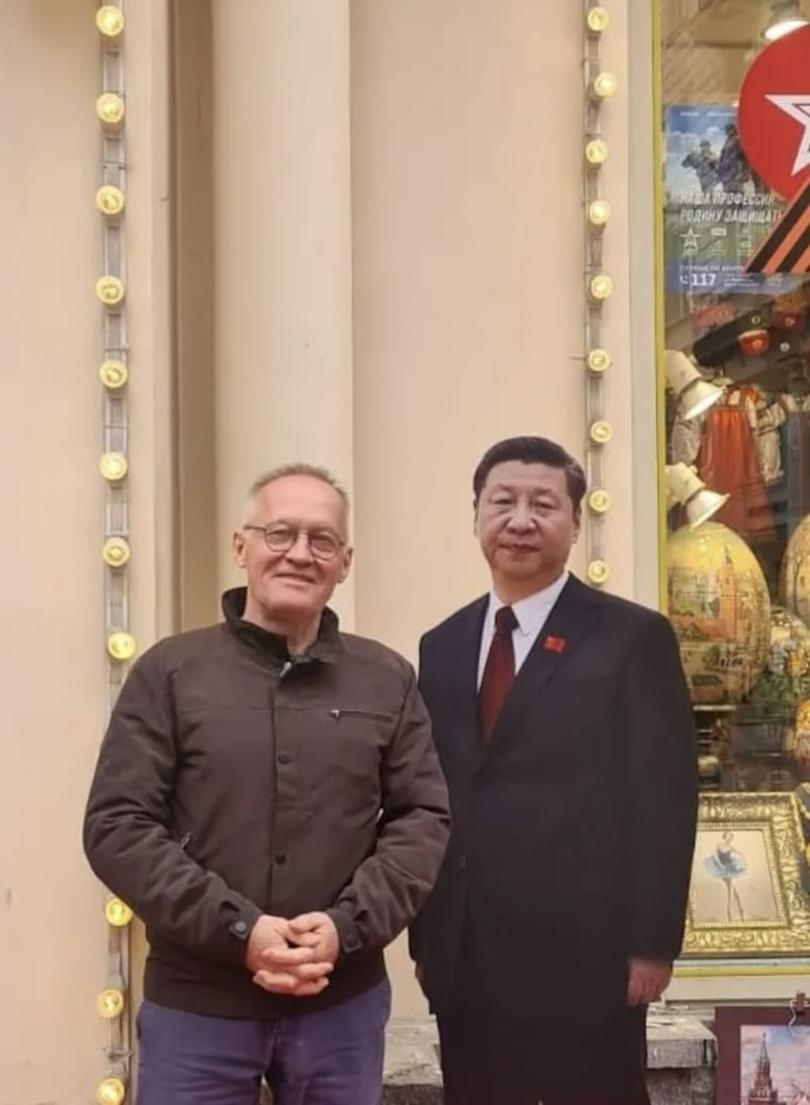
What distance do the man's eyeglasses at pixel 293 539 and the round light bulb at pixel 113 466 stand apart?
89cm

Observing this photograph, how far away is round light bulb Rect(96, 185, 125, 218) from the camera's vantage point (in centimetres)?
329

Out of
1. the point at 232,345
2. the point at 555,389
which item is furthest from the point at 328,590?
the point at 555,389

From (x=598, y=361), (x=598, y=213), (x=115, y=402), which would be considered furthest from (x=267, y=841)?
(x=598, y=213)

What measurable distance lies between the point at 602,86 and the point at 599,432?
0.88 m

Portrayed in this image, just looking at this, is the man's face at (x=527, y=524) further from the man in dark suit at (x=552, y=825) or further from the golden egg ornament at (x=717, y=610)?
the golden egg ornament at (x=717, y=610)

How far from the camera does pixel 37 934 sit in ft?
10.8

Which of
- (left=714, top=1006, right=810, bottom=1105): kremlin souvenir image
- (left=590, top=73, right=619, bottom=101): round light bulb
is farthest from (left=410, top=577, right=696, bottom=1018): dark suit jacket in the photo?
(left=590, top=73, right=619, bottom=101): round light bulb

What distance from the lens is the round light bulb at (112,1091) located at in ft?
10.7

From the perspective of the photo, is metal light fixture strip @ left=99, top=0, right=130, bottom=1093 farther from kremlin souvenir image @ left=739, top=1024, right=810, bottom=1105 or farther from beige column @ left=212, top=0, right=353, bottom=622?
kremlin souvenir image @ left=739, top=1024, right=810, bottom=1105

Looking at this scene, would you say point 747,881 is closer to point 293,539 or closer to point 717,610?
point 717,610

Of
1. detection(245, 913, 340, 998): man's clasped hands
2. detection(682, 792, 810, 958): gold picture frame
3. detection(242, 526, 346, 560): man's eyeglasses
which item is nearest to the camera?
detection(245, 913, 340, 998): man's clasped hands

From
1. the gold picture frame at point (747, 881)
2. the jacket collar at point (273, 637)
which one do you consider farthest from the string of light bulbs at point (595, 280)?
the jacket collar at point (273, 637)

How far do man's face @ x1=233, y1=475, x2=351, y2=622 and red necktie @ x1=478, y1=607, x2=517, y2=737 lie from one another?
672mm

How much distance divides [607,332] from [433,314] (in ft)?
1.49
